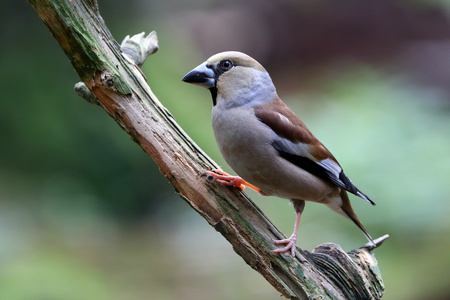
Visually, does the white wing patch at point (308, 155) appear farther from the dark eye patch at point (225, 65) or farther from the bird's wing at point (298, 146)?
the dark eye patch at point (225, 65)

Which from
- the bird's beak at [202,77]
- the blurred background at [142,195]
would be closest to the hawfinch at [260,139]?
the bird's beak at [202,77]

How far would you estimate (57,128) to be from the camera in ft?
18.5

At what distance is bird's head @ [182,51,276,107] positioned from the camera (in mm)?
2908

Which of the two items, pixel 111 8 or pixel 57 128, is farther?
pixel 111 8

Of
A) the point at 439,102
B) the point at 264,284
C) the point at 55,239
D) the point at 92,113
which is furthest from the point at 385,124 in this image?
the point at 55,239

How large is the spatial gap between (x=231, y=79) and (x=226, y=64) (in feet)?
0.31

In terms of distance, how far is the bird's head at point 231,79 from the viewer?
9.54ft

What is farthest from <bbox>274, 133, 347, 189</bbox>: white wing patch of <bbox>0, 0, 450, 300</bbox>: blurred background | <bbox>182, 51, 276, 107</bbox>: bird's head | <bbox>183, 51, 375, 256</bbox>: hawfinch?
<bbox>0, 0, 450, 300</bbox>: blurred background

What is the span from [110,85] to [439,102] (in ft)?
19.9

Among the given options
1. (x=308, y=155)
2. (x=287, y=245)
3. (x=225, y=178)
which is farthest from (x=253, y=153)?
(x=287, y=245)

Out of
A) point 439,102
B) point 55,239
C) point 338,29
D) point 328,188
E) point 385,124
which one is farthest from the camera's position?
point 338,29

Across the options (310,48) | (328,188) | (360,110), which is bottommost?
(328,188)

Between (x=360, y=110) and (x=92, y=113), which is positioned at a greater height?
(x=92, y=113)

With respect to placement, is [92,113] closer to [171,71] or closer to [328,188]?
[171,71]
